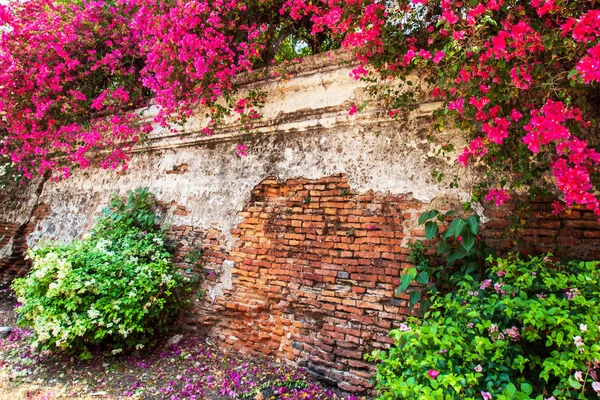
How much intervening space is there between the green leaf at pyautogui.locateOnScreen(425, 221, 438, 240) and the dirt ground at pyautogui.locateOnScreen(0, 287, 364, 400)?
1.44 metres

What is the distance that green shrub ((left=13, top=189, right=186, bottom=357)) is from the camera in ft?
11.2

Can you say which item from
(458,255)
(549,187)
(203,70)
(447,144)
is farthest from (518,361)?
(203,70)

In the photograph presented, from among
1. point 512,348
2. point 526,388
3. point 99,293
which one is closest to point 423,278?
point 512,348

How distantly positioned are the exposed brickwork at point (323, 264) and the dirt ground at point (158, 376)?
0.17m

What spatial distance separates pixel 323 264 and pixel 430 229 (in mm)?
1025

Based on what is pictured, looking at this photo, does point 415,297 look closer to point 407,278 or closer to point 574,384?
point 407,278

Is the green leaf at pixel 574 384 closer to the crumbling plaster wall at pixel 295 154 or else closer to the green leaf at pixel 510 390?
the green leaf at pixel 510 390

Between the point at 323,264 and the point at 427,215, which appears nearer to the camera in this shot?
the point at 427,215

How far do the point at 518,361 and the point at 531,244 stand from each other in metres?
1.12

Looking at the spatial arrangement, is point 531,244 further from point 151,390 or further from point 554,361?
point 151,390

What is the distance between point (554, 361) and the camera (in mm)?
1794

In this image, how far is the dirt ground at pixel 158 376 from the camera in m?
3.10

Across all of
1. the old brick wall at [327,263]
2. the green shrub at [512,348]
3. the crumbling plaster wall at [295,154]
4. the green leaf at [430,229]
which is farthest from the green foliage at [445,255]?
the green shrub at [512,348]

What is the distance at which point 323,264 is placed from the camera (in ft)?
11.1
